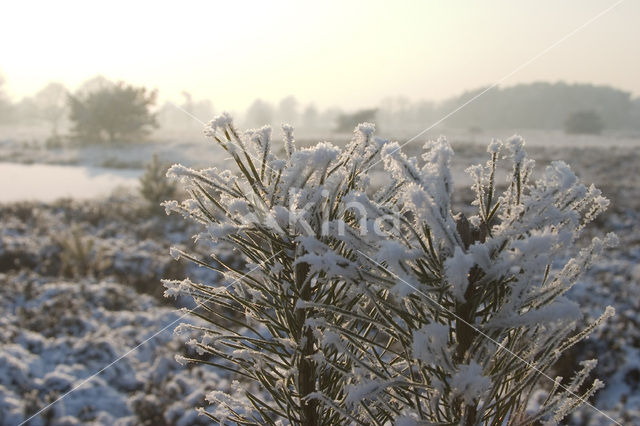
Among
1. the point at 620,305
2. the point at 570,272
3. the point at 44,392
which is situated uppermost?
the point at 570,272

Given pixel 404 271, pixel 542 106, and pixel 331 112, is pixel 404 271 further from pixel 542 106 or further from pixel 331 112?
pixel 331 112

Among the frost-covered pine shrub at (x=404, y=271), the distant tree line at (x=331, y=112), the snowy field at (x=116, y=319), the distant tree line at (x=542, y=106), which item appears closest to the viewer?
the frost-covered pine shrub at (x=404, y=271)

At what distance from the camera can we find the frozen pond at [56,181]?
17028 millimetres

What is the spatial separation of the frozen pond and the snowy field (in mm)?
2914

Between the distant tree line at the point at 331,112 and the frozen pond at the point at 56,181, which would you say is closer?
the frozen pond at the point at 56,181

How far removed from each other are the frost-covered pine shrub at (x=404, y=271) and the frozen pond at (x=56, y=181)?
54.9 feet

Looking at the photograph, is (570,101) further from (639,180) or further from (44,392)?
(44,392)

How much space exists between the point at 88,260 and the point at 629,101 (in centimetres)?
9872

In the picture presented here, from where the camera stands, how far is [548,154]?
30188 millimetres

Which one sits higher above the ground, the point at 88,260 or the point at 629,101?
the point at 629,101

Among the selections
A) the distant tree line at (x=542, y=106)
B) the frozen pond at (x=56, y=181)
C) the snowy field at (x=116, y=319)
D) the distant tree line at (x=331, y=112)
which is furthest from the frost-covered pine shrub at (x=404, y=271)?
the distant tree line at (x=542, y=106)

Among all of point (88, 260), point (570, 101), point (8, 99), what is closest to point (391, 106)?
point (570, 101)

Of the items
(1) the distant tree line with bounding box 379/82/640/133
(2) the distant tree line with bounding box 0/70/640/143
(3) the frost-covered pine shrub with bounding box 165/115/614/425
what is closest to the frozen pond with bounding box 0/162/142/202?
(2) the distant tree line with bounding box 0/70/640/143

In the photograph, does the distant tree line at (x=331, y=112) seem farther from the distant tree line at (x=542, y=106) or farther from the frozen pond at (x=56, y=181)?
the frozen pond at (x=56, y=181)
